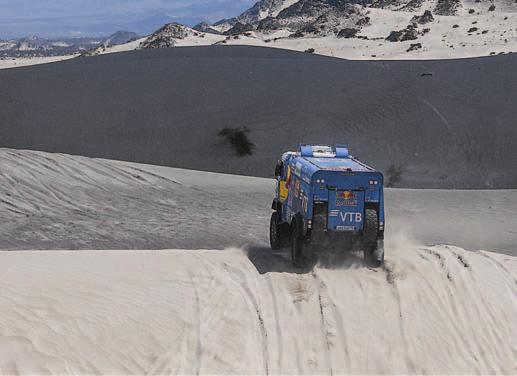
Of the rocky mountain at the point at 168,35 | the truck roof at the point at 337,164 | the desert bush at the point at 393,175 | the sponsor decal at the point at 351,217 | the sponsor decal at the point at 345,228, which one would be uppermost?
the rocky mountain at the point at 168,35

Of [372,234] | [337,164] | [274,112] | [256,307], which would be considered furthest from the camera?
[274,112]

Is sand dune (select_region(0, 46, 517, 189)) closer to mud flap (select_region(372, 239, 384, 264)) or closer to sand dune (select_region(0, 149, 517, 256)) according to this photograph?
sand dune (select_region(0, 149, 517, 256))

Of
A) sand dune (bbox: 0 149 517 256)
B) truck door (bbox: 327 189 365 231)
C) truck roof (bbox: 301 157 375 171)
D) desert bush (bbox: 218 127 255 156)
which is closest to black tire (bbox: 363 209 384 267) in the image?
truck door (bbox: 327 189 365 231)

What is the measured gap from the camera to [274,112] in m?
34.8

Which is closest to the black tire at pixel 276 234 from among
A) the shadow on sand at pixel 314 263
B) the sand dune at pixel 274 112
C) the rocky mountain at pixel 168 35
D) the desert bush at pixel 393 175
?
the shadow on sand at pixel 314 263

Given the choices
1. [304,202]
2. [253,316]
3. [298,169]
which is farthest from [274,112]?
[253,316]

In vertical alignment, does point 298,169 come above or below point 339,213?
above

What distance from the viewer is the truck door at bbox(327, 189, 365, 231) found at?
12000 millimetres

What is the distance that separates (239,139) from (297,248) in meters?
19.7

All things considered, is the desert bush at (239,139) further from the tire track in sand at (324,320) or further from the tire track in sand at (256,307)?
the tire track in sand at (324,320)

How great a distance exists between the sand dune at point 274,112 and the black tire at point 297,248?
15.7 m

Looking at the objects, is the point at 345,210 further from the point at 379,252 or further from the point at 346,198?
the point at 379,252

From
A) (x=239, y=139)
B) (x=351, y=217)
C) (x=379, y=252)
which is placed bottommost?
(x=239, y=139)

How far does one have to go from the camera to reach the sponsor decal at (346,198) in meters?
12.0
